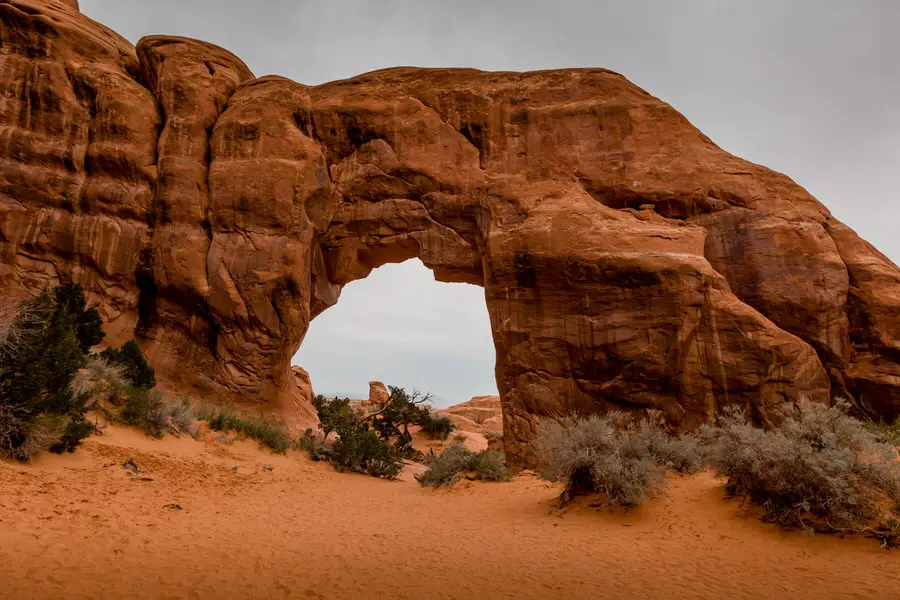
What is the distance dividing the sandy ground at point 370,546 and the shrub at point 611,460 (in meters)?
0.35

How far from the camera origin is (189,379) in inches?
628

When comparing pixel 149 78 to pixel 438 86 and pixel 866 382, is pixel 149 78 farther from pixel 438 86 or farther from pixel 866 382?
pixel 866 382

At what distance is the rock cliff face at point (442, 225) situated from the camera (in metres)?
13.0

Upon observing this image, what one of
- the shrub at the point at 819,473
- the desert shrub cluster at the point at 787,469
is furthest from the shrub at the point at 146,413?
the shrub at the point at 819,473

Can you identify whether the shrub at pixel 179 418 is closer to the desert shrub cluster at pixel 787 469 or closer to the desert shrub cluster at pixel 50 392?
the desert shrub cluster at pixel 50 392

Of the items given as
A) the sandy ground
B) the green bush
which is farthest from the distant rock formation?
the green bush

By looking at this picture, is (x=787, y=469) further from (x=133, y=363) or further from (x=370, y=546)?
(x=133, y=363)

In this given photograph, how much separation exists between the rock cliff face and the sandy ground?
14.8 feet

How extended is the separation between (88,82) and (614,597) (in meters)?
20.8

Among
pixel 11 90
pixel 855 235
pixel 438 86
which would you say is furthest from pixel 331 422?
pixel 855 235

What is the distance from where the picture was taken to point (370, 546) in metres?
6.80

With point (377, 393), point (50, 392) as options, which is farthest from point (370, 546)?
point (377, 393)

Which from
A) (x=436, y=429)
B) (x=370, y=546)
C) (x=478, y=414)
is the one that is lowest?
(x=478, y=414)

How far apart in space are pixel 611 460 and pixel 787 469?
2501 mm
